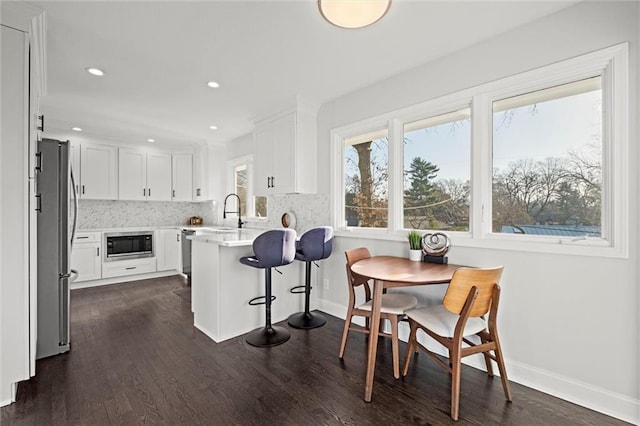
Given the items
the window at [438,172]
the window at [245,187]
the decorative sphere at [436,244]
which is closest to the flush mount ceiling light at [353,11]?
the window at [438,172]

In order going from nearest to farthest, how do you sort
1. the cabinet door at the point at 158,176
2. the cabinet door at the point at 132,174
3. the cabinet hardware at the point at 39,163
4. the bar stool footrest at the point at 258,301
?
the cabinet hardware at the point at 39,163
the bar stool footrest at the point at 258,301
the cabinet door at the point at 132,174
the cabinet door at the point at 158,176

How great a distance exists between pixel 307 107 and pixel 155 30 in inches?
68.5

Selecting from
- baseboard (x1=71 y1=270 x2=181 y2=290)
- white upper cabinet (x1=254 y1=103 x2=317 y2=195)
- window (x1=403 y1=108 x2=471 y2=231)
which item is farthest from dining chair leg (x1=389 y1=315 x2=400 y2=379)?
baseboard (x1=71 y1=270 x2=181 y2=290)

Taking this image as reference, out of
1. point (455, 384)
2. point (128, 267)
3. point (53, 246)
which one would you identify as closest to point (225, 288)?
point (53, 246)

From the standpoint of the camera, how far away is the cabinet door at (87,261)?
4.40 metres

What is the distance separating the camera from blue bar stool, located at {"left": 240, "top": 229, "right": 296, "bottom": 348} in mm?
2494

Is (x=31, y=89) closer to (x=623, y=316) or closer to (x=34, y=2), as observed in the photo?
(x=34, y=2)

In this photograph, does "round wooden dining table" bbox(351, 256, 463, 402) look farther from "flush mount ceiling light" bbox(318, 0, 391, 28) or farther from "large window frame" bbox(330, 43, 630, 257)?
"flush mount ceiling light" bbox(318, 0, 391, 28)

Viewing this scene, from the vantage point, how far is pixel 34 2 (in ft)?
6.03

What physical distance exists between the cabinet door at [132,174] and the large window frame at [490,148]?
4.18 metres

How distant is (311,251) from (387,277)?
1.13m

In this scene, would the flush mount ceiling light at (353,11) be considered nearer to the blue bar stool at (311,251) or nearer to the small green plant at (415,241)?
the small green plant at (415,241)

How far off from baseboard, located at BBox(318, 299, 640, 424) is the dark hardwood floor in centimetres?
5

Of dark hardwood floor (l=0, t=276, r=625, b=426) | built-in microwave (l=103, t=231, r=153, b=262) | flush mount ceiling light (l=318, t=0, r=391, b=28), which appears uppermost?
flush mount ceiling light (l=318, t=0, r=391, b=28)
